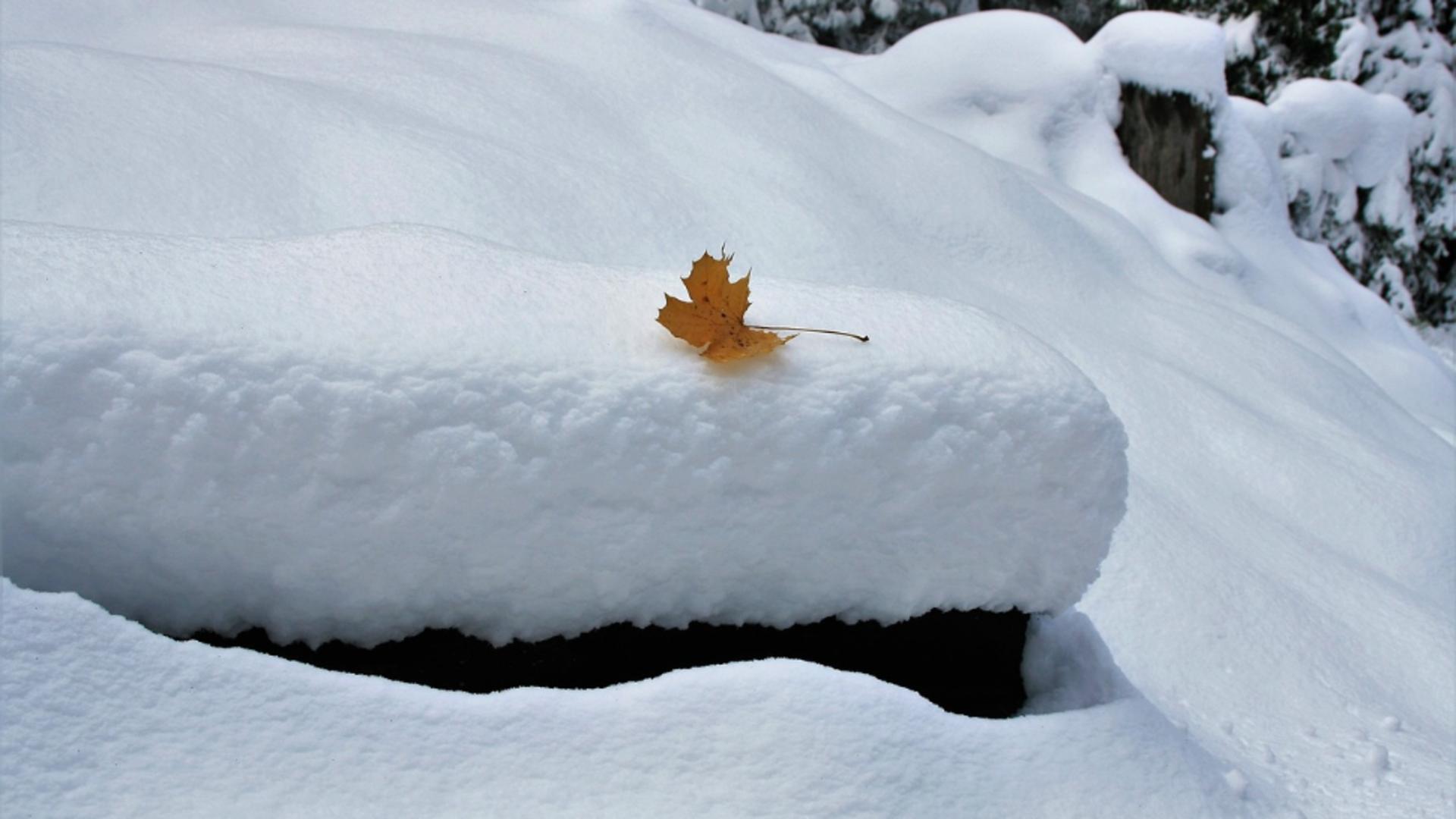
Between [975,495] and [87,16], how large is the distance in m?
3.13

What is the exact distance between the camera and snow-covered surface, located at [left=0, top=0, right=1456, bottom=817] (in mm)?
1139

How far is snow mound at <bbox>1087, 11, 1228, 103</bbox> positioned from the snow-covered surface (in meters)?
1.43

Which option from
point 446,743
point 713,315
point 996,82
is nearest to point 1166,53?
point 996,82

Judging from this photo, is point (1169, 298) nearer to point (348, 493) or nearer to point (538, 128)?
point (538, 128)

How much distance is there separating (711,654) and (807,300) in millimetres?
455

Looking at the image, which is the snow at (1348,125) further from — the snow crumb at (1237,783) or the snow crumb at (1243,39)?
the snow crumb at (1237,783)

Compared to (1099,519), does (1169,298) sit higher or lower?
higher

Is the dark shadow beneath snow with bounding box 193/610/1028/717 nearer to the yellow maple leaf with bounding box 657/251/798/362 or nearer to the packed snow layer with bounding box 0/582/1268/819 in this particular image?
the packed snow layer with bounding box 0/582/1268/819

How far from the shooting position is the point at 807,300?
1.48 metres

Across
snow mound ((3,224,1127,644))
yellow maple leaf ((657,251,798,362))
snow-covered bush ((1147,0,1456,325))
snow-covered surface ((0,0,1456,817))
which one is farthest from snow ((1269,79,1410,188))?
yellow maple leaf ((657,251,798,362))

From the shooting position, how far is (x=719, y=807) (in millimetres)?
1062

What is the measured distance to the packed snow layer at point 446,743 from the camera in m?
0.97

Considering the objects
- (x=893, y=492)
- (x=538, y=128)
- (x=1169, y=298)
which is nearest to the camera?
(x=893, y=492)

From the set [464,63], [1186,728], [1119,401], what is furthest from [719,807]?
[464,63]
